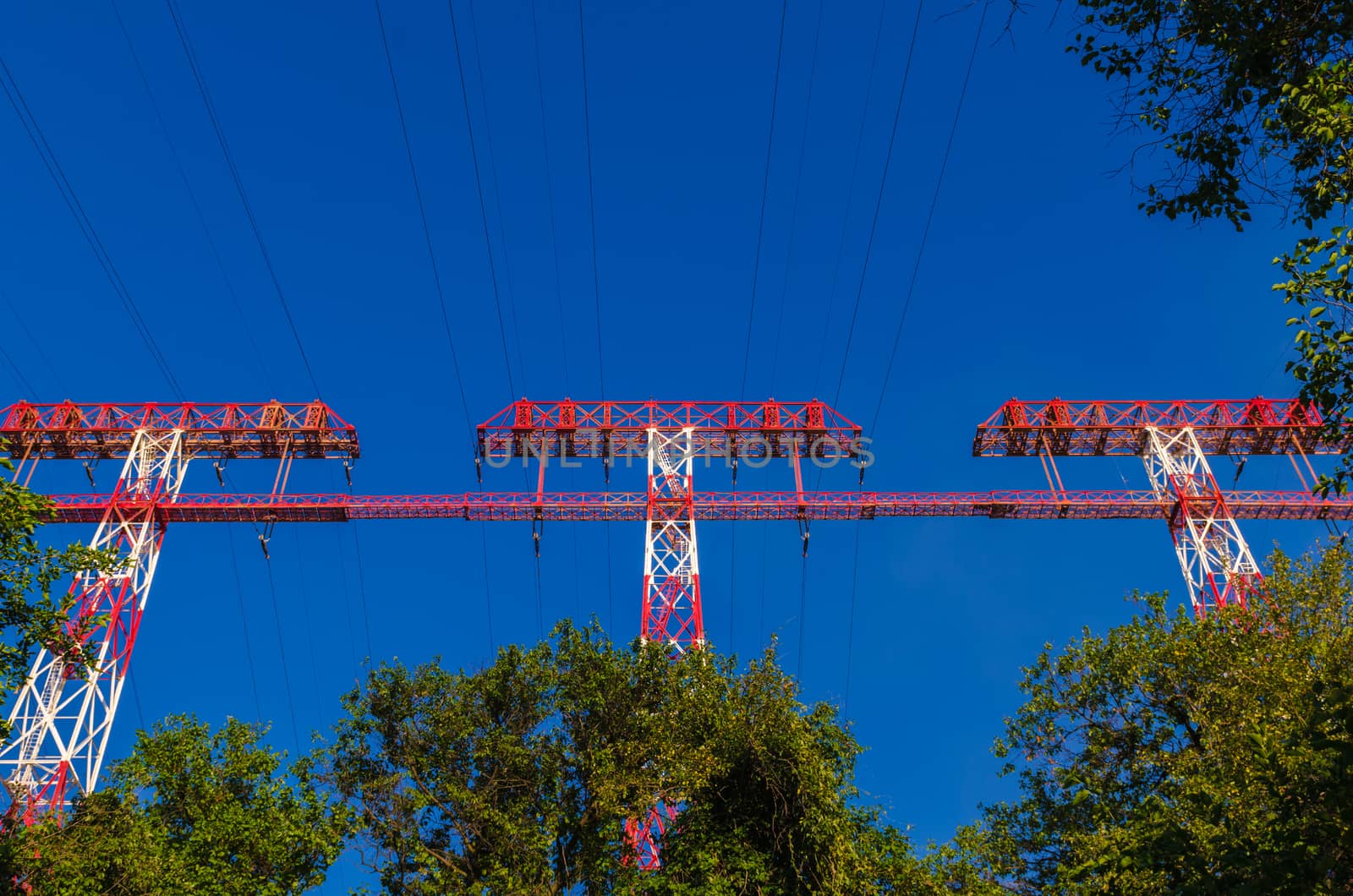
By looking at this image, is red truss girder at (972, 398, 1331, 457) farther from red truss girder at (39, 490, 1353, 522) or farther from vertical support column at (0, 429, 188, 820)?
vertical support column at (0, 429, 188, 820)

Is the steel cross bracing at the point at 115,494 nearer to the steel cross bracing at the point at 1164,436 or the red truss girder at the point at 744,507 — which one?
the red truss girder at the point at 744,507

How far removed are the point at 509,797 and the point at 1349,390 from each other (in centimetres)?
1874

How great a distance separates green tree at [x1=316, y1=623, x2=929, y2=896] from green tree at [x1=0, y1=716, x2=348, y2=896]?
1690 mm

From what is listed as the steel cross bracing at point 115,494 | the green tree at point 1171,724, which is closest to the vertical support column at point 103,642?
the steel cross bracing at point 115,494

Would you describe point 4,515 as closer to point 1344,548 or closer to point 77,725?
point 77,725

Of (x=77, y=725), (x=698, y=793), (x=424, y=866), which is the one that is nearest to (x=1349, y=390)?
(x=698, y=793)

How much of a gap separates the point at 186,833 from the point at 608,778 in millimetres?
12958

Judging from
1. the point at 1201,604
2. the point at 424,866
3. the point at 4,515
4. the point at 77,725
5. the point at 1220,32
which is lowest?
the point at 424,866

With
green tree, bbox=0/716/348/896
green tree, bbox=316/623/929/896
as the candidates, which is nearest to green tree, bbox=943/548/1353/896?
green tree, bbox=316/623/929/896

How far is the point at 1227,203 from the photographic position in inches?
433

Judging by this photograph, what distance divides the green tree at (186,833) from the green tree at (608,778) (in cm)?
169

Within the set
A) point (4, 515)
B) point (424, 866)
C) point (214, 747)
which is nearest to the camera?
point (4, 515)

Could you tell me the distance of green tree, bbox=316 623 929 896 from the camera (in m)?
18.7

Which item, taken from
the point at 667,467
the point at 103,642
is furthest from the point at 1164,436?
the point at 103,642
